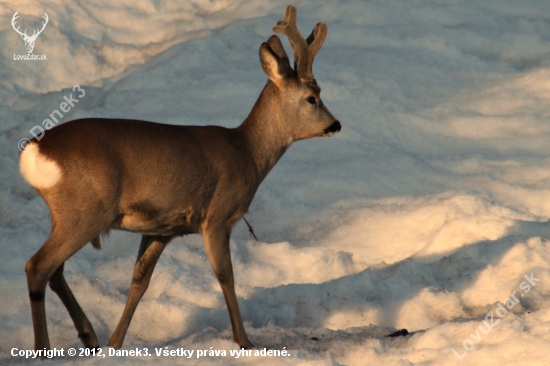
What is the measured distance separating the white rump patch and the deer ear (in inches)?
73.2

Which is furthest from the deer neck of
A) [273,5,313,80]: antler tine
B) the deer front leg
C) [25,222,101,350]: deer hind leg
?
[25,222,101,350]: deer hind leg

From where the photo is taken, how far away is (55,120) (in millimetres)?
9008

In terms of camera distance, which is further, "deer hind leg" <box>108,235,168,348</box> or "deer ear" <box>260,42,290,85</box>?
"deer ear" <box>260,42,290,85</box>

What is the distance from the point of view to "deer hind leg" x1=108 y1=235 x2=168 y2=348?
5355 mm

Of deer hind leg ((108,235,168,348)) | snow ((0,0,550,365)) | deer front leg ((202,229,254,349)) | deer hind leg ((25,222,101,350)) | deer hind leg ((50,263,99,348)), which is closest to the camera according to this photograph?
deer hind leg ((25,222,101,350))

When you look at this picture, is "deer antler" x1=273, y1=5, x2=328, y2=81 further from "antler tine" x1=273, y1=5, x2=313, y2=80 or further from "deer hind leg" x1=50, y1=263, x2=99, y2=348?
"deer hind leg" x1=50, y1=263, x2=99, y2=348

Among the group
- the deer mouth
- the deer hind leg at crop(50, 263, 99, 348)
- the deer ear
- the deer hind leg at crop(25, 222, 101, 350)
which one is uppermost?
the deer ear

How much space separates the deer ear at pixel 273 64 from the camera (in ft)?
18.9

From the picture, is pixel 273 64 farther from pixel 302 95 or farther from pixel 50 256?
pixel 50 256

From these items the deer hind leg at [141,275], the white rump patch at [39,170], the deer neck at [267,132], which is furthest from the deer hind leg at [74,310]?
the deer neck at [267,132]

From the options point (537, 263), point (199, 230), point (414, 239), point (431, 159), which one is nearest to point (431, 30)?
point (431, 159)

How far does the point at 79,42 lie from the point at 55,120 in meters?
2.01

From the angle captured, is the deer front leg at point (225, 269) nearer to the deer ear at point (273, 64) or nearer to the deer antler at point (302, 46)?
the deer ear at point (273, 64)

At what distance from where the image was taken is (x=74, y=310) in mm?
5145
